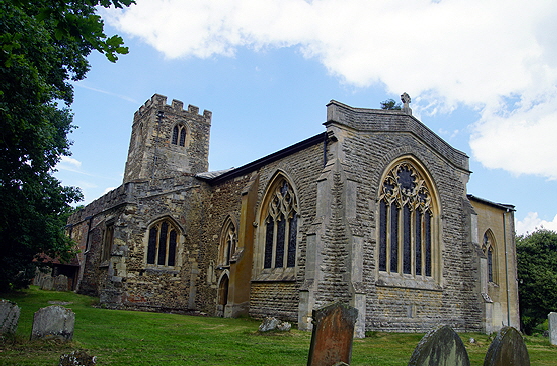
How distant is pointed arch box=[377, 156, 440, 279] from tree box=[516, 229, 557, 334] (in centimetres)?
1316

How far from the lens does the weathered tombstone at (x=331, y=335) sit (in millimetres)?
7977

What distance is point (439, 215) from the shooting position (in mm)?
20156

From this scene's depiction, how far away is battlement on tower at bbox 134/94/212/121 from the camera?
1356 inches

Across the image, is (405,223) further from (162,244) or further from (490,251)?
(162,244)

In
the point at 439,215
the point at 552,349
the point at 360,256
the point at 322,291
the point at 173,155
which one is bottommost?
the point at 552,349

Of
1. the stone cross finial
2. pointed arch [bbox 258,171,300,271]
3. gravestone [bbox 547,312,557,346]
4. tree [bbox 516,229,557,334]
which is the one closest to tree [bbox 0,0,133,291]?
pointed arch [bbox 258,171,300,271]

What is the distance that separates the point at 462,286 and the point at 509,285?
7.42 m

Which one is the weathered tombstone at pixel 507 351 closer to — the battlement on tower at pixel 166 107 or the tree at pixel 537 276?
the tree at pixel 537 276

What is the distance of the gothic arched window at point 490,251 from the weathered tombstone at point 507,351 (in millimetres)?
19729

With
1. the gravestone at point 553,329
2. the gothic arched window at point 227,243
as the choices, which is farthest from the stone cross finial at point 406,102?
the gothic arched window at point 227,243

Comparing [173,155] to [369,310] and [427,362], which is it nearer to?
[369,310]

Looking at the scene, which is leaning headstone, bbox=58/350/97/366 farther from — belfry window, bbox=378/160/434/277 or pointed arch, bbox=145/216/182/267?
pointed arch, bbox=145/216/182/267

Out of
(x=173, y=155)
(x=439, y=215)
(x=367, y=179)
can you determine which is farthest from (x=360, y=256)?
(x=173, y=155)

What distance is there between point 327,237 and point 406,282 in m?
4.15
